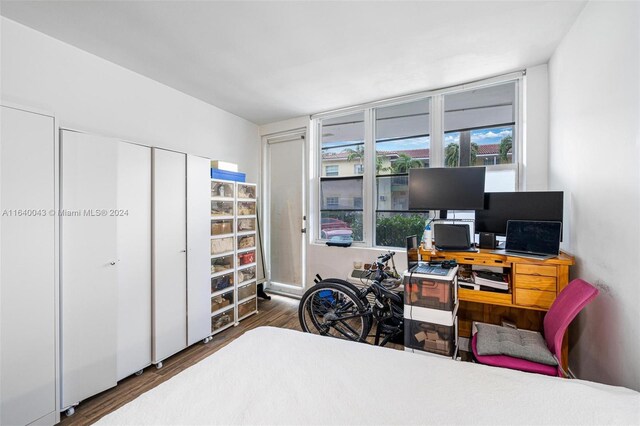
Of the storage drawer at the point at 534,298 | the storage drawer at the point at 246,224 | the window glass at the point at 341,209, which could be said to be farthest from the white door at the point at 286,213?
the storage drawer at the point at 534,298

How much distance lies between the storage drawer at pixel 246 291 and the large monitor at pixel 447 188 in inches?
91.1

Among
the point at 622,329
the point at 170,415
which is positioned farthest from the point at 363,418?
the point at 622,329

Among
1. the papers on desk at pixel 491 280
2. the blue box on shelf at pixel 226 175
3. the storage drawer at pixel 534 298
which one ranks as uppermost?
the blue box on shelf at pixel 226 175

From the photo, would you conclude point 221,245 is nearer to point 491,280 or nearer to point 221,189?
point 221,189

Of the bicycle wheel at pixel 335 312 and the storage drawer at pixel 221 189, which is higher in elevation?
the storage drawer at pixel 221 189

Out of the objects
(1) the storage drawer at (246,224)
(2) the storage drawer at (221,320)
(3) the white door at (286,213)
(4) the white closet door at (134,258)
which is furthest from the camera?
(3) the white door at (286,213)

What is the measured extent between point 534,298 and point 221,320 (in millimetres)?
3081

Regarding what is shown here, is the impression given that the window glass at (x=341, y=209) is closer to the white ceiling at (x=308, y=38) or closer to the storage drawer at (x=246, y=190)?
the storage drawer at (x=246, y=190)

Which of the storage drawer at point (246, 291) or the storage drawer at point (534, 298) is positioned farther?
the storage drawer at point (246, 291)

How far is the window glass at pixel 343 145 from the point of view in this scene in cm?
371

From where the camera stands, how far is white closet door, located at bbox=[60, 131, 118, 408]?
1.89 m

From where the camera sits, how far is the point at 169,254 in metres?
2.55

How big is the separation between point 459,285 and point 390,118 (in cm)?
222

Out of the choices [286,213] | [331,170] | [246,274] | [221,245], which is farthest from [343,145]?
[246,274]
